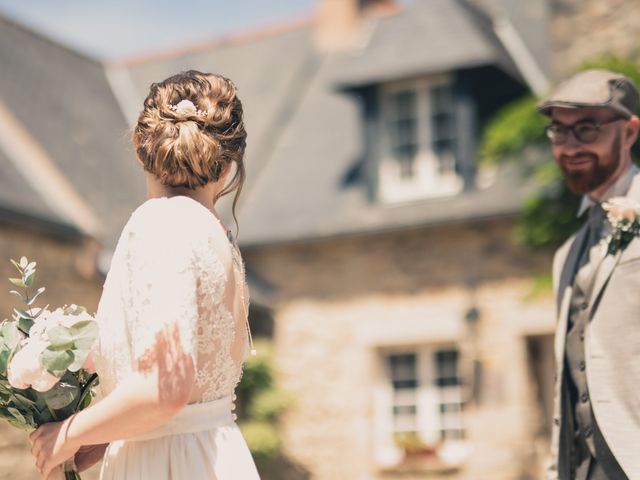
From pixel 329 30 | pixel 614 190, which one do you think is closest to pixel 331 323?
pixel 329 30

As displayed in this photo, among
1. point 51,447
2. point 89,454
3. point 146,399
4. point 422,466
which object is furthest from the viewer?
point 422,466

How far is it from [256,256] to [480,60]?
356cm

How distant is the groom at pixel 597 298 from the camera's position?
347 cm

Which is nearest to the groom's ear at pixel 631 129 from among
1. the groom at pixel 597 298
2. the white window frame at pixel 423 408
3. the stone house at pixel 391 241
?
the groom at pixel 597 298

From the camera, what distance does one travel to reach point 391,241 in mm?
12484

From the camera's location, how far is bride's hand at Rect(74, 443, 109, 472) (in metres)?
2.54

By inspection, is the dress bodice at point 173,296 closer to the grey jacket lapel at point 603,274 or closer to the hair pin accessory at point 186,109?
the hair pin accessory at point 186,109

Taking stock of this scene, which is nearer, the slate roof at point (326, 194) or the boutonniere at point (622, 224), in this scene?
the boutonniere at point (622, 224)

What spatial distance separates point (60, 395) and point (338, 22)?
1422 centimetres

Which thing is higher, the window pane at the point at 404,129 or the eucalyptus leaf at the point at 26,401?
the window pane at the point at 404,129

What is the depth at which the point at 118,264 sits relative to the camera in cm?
237

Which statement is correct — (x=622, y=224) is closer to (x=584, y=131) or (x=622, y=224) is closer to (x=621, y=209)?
(x=621, y=209)

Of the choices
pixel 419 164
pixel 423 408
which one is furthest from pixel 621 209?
pixel 419 164

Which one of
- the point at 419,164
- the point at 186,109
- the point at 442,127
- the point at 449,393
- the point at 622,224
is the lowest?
the point at 186,109
